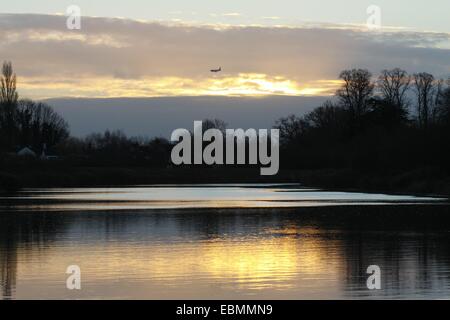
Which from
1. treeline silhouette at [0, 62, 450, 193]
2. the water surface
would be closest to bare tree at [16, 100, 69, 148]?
treeline silhouette at [0, 62, 450, 193]

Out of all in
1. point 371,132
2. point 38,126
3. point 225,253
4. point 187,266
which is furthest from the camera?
point 38,126

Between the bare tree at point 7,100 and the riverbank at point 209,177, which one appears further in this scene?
the bare tree at point 7,100

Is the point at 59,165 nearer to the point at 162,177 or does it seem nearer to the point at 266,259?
the point at 162,177

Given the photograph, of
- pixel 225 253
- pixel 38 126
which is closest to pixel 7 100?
pixel 38 126

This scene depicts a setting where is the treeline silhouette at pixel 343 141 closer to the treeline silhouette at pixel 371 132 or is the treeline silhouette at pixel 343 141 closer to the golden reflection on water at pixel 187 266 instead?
the treeline silhouette at pixel 371 132

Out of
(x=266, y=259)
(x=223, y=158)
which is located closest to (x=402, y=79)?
(x=223, y=158)

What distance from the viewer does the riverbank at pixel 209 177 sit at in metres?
76.7

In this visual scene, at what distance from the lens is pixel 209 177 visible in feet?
407

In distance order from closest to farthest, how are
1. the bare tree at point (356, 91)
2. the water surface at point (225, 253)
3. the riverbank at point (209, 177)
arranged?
1. the water surface at point (225, 253)
2. the riverbank at point (209, 177)
3. the bare tree at point (356, 91)

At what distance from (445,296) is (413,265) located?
5.23 metres

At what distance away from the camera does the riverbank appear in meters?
76.7

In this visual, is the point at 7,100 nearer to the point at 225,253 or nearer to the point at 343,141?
the point at 343,141

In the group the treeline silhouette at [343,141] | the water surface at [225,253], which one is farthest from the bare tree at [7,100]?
the water surface at [225,253]

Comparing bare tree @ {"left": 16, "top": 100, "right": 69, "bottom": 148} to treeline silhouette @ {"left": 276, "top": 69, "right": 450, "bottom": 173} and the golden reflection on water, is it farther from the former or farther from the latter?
the golden reflection on water
